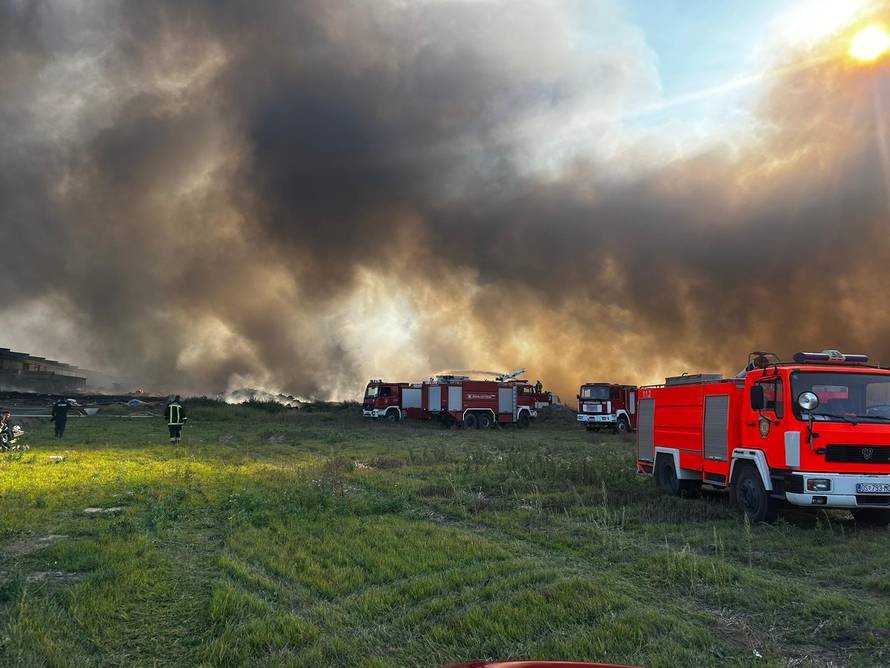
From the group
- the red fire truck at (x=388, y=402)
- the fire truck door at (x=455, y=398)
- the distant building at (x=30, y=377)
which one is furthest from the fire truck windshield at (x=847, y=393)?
the distant building at (x=30, y=377)

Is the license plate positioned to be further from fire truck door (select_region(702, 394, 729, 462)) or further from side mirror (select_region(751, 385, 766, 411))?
fire truck door (select_region(702, 394, 729, 462))

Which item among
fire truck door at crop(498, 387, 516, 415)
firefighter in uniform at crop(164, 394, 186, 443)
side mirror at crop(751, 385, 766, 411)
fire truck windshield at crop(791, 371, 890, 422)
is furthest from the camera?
fire truck door at crop(498, 387, 516, 415)

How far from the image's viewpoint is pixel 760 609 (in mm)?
5898

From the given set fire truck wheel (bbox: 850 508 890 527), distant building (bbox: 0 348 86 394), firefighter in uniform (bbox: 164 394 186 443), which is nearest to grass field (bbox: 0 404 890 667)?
fire truck wheel (bbox: 850 508 890 527)

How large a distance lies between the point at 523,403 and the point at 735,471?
103 feet

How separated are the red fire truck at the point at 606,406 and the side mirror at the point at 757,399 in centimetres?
2848

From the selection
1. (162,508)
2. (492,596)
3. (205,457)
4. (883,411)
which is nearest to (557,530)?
(492,596)

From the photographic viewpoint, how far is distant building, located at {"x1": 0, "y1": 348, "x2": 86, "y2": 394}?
7838cm

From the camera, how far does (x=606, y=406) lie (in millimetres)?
38062

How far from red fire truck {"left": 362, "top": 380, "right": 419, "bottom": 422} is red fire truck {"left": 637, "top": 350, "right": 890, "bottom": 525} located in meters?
33.5

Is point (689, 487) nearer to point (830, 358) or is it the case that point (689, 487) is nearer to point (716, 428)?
point (716, 428)

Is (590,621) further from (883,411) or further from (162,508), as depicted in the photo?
(162,508)

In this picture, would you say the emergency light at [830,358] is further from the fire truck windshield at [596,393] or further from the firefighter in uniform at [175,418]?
the fire truck windshield at [596,393]

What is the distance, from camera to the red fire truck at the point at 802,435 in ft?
29.3
